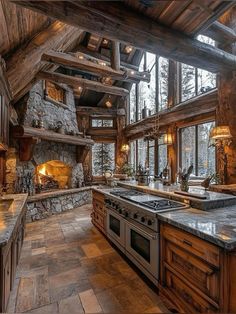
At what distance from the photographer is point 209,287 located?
1.49 meters

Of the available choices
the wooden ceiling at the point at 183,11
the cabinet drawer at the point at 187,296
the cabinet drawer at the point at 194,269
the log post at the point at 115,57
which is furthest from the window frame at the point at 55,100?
the cabinet drawer at the point at 187,296

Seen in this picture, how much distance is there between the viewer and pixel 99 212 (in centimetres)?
411

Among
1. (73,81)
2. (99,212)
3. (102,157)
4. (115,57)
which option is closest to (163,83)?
(115,57)

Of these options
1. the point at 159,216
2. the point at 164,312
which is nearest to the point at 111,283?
the point at 164,312

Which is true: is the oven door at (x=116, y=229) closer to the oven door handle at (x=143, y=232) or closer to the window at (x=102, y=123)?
the oven door handle at (x=143, y=232)

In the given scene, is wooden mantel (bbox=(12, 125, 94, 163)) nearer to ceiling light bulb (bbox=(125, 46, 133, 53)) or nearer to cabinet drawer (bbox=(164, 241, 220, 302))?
cabinet drawer (bbox=(164, 241, 220, 302))

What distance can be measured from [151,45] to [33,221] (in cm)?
492

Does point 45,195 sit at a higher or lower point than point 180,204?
lower

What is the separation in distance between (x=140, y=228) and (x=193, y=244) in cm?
85

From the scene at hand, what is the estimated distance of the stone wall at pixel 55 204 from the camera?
4.98 m

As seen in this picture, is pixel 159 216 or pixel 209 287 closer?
pixel 209 287

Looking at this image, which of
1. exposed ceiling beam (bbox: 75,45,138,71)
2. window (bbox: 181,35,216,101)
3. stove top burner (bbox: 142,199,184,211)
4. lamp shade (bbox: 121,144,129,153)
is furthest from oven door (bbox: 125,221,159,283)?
exposed ceiling beam (bbox: 75,45,138,71)

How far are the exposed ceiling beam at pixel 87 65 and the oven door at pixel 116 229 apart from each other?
3617 millimetres

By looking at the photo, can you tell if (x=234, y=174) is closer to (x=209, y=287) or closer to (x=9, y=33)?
(x=209, y=287)
